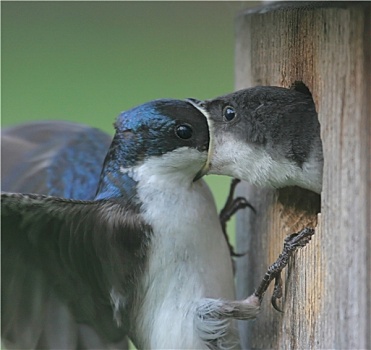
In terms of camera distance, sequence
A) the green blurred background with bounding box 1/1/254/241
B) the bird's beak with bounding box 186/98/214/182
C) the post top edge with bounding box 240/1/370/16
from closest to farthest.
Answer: the post top edge with bounding box 240/1/370/16 < the bird's beak with bounding box 186/98/214/182 < the green blurred background with bounding box 1/1/254/241

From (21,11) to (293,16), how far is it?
0.68m

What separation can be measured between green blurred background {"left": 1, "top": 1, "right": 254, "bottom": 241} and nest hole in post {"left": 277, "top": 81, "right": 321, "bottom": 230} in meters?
0.17

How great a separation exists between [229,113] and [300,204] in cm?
20

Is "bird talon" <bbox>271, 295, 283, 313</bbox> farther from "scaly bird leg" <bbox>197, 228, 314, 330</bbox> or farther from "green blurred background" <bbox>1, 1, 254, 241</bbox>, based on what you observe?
"green blurred background" <bbox>1, 1, 254, 241</bbox>

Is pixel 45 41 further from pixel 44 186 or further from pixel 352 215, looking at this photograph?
pixel 352 215

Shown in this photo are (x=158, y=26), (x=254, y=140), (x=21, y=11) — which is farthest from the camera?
(x=21, y=11)

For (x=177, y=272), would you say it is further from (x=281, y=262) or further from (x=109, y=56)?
(x=109, y=56)

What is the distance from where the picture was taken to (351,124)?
1166 millimetres

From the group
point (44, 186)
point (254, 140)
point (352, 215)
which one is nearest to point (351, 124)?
point (352, 215)

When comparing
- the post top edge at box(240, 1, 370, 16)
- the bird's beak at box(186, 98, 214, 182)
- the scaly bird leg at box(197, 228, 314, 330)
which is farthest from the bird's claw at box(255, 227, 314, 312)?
the post top edge at box(240, 1, 370, 16)

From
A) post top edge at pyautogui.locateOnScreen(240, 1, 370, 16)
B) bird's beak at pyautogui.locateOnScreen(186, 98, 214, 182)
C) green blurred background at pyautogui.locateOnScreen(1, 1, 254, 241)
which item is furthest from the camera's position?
green blurred background at pyautogui.locateOnScreen(1, 1, 254, 241)

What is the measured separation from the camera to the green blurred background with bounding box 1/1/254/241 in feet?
5.31

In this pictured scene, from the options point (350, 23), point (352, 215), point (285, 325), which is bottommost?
point (285, 325)

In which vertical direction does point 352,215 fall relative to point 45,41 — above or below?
below
